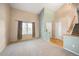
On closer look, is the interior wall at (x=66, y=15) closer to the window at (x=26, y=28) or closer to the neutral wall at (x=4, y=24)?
the window at (x=26, y=28)

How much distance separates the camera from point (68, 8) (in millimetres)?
2414

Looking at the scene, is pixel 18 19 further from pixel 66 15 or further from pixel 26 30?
pixel 66 15

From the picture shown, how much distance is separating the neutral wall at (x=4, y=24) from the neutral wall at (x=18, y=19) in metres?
0.11

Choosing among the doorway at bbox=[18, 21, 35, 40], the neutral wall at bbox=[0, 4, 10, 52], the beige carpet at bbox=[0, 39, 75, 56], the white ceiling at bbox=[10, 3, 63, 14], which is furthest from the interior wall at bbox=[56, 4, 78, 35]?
the neutral wall at bbox=[0, 4, 10, 52]

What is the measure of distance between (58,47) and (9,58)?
3.82 feet

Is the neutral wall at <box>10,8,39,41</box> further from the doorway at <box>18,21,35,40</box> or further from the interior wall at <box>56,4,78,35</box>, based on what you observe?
the interior wall at <box>56,4,78,35</box>

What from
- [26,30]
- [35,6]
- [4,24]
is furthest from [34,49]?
[35,6]

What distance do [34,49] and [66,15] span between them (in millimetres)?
1098

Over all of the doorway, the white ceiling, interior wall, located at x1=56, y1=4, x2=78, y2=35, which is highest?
the white ceiling

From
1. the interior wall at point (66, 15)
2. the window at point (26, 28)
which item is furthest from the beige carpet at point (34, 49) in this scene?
the interior wall at point (66, 15)

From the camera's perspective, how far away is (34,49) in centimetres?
243

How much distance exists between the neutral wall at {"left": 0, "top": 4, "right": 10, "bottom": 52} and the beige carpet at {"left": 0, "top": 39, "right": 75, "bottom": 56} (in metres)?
0.16

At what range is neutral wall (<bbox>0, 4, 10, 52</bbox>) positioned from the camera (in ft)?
7.76

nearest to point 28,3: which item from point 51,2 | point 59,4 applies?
point 51,2
